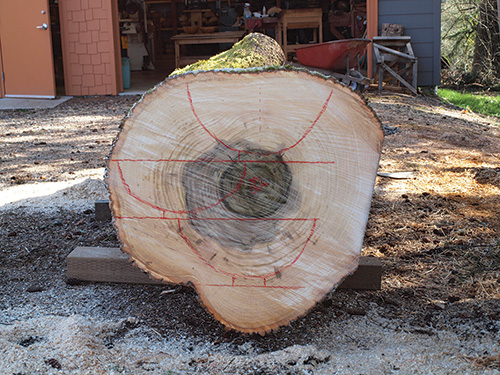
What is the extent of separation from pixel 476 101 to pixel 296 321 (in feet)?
32.6

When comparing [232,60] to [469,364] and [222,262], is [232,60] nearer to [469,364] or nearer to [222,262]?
[222,262]

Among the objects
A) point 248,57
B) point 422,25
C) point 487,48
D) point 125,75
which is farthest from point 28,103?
point 487,48

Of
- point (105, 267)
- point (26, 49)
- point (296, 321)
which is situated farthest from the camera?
point (26, 49)

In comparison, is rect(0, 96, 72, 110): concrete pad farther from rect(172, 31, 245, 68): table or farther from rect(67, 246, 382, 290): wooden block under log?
rect(67, 246, 382, 290): wooden block under log

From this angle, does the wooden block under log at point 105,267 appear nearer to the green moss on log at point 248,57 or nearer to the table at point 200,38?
the green moss on log at point 248,57

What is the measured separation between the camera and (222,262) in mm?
2236

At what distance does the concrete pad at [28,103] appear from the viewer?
9.34 m

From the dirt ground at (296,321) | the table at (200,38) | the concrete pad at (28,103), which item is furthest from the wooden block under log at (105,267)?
the table at (200,38)

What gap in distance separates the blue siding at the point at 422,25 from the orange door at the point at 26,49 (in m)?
5.96

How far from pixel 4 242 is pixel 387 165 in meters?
3.31

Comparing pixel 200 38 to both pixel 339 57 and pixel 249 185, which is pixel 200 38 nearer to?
pixel 339 57

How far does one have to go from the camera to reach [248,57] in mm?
3197

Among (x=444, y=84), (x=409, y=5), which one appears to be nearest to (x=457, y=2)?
(x=444, y=84)

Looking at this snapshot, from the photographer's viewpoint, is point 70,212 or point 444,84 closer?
point 70,212
